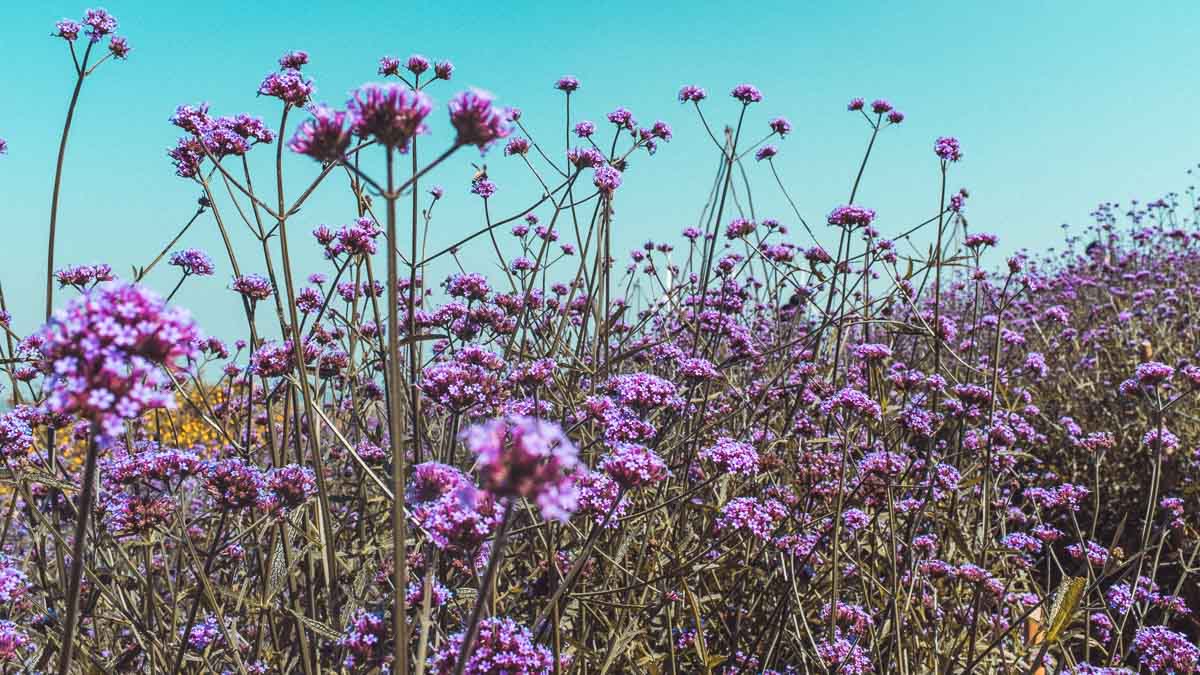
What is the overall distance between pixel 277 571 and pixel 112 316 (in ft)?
5.26

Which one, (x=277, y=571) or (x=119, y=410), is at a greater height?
(x=119, y=410)

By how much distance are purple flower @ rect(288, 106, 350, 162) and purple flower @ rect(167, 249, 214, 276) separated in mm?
2417

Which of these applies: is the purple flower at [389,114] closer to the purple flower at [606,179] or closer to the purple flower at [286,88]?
the purple flower at [286,88]

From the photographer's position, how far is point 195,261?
3.69m

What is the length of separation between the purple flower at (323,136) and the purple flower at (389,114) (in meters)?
0.10

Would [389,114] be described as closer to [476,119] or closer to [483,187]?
[476,119]

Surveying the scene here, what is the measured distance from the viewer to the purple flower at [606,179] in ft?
12.3

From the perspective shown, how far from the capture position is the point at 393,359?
1210 millimetres

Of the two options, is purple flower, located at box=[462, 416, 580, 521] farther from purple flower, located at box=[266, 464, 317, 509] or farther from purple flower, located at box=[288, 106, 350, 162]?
purple flower, located at box=[266, 464, 317, 509]

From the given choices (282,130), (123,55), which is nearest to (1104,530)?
(282,130)

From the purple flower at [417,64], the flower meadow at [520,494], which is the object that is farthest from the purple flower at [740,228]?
the purple flower at [417,64]

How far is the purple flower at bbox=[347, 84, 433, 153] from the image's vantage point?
143cm

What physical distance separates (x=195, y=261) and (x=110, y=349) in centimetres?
277

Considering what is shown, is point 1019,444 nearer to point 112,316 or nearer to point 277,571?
point 277,571
